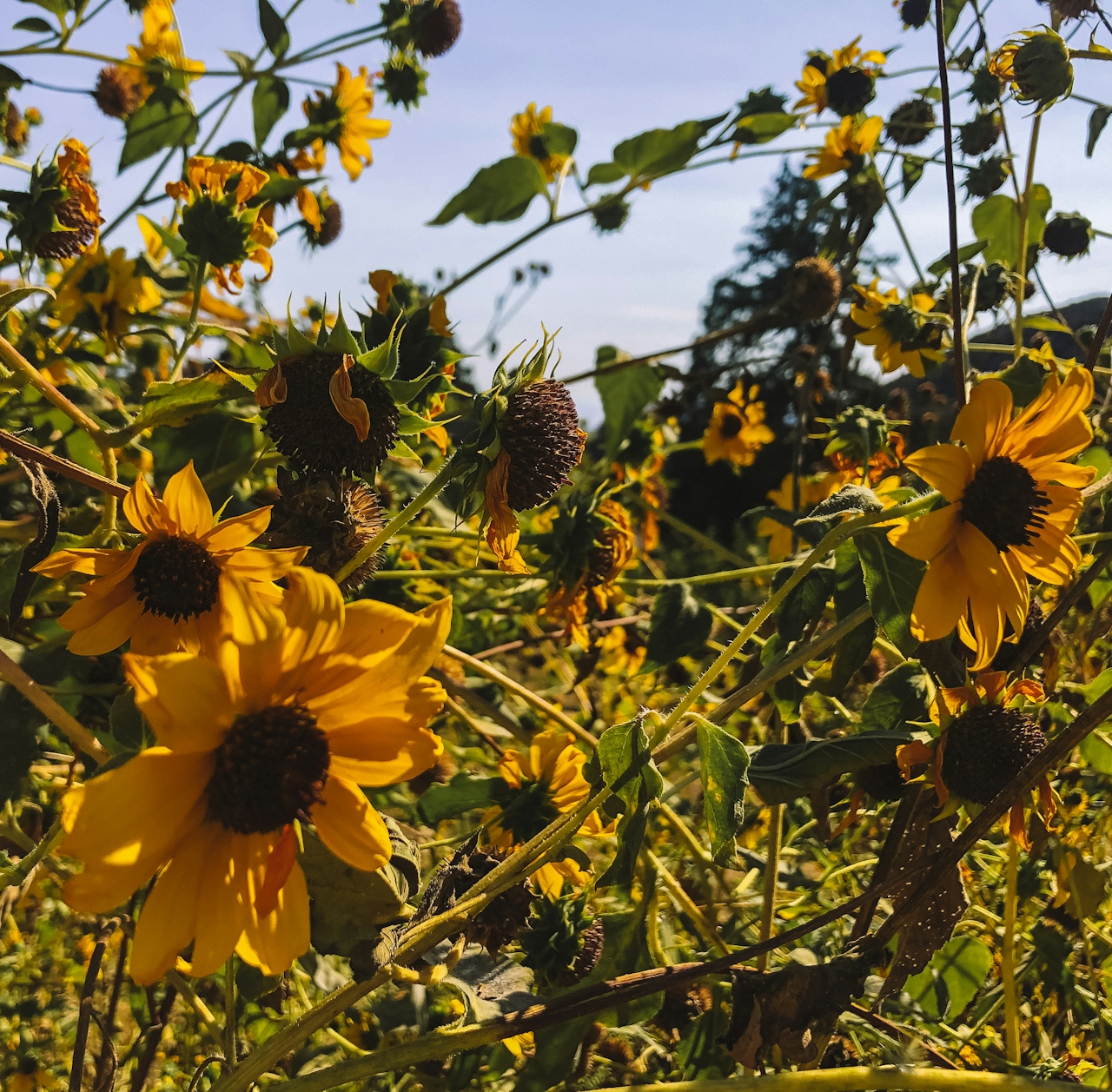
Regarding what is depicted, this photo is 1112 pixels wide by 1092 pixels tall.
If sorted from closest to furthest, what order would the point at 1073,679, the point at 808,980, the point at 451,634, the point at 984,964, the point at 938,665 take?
1. the point at 808,980
2. the point at 938,665
3. the point at 984,964
4. the point at 451,634
5. the point at 1073,679

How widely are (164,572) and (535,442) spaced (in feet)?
0.77

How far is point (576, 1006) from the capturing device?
487 mm

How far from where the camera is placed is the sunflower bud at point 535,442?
571 mm

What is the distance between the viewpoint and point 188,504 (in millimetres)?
533

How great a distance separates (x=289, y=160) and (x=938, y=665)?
1073 millimetres

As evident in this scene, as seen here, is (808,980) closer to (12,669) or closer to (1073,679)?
(12,669)

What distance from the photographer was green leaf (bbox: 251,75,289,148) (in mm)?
1134

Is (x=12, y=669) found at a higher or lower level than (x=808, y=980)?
higher

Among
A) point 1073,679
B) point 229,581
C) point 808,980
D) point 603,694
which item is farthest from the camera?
point 603,694

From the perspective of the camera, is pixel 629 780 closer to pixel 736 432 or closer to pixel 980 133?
pixel 980 133

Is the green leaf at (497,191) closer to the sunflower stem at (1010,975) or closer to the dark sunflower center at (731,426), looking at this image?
the sunflower stem at (1010,975)

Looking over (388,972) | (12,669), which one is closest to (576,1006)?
(388,972)

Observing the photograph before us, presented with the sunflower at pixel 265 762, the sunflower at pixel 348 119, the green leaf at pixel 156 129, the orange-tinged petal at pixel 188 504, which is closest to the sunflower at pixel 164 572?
the orange-tinged petal at pixel 188 504

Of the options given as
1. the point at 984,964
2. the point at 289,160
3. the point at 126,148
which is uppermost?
the point at 289,160
